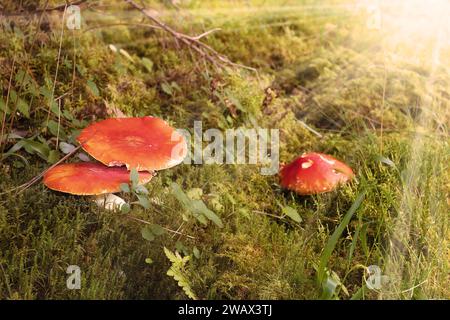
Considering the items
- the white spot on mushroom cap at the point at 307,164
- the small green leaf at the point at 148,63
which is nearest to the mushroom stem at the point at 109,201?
the white spot on mushroom cap at the point at 307,164

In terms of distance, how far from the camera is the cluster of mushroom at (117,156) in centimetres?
239

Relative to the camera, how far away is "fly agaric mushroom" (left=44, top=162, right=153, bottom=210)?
7.77ft

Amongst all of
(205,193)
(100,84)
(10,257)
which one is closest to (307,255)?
(205,193)

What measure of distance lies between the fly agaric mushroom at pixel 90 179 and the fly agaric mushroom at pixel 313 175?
77 cm

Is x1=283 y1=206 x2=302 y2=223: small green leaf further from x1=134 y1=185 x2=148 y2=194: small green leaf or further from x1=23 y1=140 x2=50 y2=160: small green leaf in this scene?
x1=23 y1=140 x2=50 y2=160: small green leaf

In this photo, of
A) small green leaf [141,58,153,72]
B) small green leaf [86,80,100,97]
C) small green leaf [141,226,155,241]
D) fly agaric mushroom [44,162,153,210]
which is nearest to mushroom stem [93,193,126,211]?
fly agaric mushroom [44,162,153,210]

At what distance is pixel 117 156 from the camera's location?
96.9 inches

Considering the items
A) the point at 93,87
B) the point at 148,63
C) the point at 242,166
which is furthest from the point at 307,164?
the point at 148,63

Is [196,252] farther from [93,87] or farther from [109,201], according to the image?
[93,87]

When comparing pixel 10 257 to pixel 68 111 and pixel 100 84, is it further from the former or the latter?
pixel 100 84

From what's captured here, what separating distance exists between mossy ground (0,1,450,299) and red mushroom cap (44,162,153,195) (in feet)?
0.42

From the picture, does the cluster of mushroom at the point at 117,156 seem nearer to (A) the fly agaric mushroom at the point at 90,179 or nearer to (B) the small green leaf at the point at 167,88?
(A) the fly agaric mushroom at the point at 90,179

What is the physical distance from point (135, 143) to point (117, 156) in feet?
0.40
